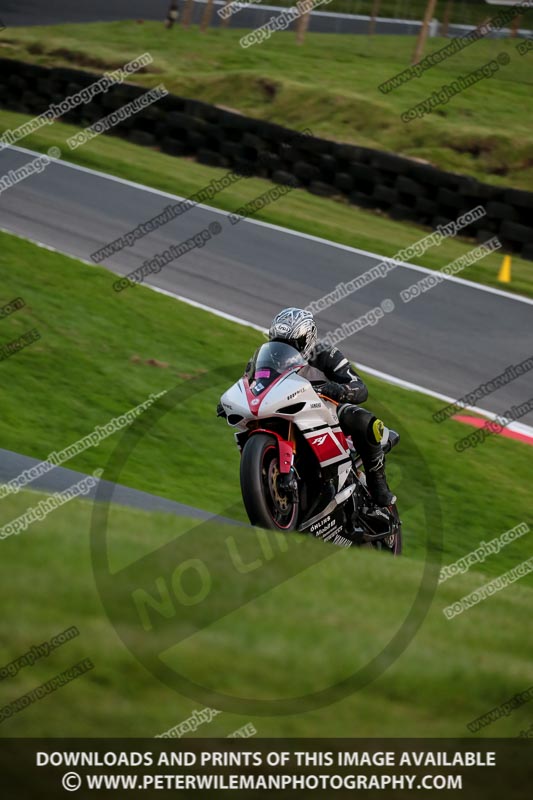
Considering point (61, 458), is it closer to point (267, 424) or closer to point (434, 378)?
point (267, 424)

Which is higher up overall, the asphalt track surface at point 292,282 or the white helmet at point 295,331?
the white helmet at point 295,331

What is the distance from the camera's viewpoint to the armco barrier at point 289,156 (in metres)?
18.5

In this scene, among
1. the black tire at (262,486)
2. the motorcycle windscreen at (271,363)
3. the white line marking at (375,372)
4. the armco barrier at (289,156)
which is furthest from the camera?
the armco barrier at (289,156)

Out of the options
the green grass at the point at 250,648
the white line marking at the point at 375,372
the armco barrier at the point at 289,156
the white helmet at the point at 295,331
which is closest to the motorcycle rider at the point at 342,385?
the white helmet at the point at 295,331

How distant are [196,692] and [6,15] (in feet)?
107


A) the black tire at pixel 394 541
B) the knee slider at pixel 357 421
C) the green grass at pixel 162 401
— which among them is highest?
the knee slider at pixel 357 421

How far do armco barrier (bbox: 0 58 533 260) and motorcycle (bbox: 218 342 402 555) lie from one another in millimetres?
11202

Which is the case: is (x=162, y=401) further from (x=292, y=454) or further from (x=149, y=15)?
(x=149, y=15)

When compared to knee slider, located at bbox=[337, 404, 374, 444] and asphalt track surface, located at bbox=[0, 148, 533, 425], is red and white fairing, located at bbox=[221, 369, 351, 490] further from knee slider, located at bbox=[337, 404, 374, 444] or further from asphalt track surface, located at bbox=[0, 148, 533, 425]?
asphalt track surface, located at bbox=[0, 148, 533, 425]

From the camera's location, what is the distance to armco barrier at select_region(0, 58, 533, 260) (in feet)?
60.7

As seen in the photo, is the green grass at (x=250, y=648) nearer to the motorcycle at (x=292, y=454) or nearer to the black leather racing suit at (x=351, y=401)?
the motorcycle at (x=292, y=454)

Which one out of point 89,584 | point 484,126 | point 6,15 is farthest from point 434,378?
point 6,15

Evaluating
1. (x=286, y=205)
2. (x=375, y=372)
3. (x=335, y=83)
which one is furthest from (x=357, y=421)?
(x=335, y=83)

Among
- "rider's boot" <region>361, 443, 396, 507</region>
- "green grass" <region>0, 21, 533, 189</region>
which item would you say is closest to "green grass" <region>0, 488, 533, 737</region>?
"rider's boot" <region>361, 443, 396, 507</region>
